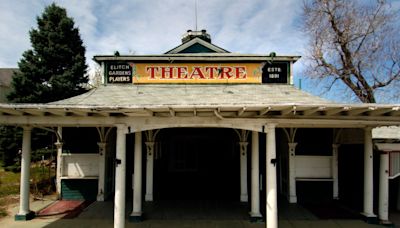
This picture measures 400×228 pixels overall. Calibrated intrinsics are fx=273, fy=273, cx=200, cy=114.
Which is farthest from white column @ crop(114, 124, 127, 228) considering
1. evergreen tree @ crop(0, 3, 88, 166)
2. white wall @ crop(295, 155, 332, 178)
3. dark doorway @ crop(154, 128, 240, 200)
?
evergreen tree @ crop(0, 3, 88, 166)

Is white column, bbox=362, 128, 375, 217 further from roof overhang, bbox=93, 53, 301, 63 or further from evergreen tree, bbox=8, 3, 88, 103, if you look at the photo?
evergreen tree, bbox=8, 3, 88, 103

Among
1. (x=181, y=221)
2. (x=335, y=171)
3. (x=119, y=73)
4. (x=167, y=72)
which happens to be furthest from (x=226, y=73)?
(x=335, y=171)

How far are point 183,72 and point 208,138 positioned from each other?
349 cm

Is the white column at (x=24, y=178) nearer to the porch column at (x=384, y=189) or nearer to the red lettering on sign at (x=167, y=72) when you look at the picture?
the red lettering on sign at (x=167, y=72)

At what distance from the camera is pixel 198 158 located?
1230cm

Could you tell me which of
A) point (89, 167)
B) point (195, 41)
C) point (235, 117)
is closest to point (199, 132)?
point (195, 41)

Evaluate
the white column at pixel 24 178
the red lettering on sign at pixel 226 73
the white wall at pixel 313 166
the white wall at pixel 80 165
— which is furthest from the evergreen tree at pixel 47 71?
the white wall at pixel 313 166

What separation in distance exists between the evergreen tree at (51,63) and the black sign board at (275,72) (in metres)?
12.7

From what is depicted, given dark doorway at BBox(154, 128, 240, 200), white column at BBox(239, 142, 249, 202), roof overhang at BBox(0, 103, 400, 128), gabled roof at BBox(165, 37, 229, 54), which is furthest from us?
dark doorway at BBox(154, 128, 240, 200)

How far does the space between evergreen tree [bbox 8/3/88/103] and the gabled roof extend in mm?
9280

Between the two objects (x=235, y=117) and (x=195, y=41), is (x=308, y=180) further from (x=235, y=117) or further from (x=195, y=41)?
(x=195, y=41)

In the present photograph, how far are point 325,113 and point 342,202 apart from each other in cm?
552

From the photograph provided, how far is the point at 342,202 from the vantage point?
10.2m

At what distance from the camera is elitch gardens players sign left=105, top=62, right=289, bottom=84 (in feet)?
33.0
